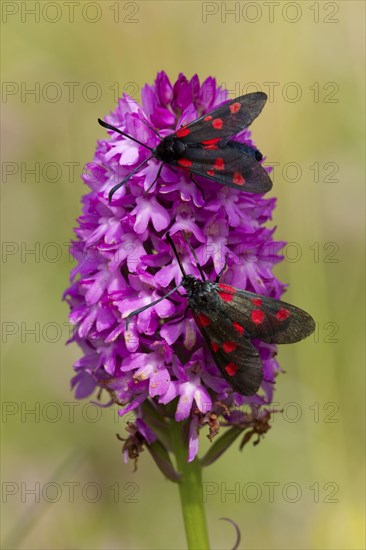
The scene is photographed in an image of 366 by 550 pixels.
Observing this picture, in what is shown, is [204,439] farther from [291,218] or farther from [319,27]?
[319,27]

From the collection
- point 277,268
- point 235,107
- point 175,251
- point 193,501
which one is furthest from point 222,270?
point 277,268

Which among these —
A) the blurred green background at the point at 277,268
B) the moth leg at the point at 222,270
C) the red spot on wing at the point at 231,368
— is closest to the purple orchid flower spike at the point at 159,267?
the moth leg at the point at 222,270

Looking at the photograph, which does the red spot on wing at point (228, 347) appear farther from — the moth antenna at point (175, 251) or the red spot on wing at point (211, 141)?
the red spot on wing at point (211, 141)

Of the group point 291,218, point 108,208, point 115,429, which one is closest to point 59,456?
point 115,429

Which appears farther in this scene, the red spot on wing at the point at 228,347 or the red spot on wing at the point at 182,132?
the red spot on wing at the point at 182,132

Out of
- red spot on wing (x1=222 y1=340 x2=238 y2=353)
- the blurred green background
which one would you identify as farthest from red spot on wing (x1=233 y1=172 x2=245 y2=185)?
the blurred green background

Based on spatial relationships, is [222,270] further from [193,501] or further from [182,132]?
[193,501]

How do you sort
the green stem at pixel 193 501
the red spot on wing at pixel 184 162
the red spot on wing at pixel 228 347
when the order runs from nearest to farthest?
the red spot on wing at pixel 228 347, the red spot on wing at pixel 184 162, the green stem at pixel 193 501
